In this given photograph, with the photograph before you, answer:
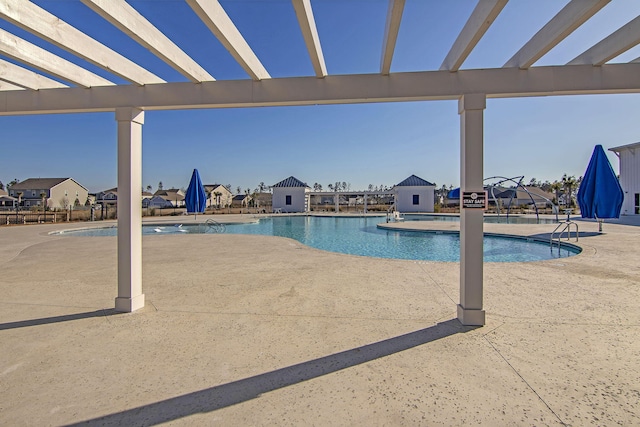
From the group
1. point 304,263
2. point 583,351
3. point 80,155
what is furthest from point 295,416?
point 80,155

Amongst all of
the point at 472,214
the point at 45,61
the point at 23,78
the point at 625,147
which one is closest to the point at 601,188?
the point at 472,214

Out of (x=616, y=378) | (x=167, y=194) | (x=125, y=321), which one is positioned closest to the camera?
(x=616, y=378)

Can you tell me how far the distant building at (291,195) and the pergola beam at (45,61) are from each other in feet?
88.8

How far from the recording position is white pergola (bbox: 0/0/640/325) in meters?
2.33

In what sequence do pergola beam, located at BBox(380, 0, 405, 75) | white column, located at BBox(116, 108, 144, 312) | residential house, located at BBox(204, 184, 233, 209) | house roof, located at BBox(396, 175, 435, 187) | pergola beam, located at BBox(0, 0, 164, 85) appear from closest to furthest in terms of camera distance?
1. pergola beam, located at BBox(380, 0, 405, 75)
2. pergola beam, located at BBox(0, 0, 164, 85)
3. white column, located at BBox(116, 108, 144, 312)
4. house roof, located at BBox(396, 175, 435, 187)
5. residential house, located at BBox(204, 184, 233, 209)

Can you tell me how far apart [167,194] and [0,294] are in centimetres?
6599

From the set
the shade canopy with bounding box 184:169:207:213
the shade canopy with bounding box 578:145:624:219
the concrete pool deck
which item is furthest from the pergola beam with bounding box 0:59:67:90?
the shade canopy with bounding box 578:145:624:219

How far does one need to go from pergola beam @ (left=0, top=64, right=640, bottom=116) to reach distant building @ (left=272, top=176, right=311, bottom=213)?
88.2 ft

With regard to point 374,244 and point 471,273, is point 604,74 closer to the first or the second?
point 471,273

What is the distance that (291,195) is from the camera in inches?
1221

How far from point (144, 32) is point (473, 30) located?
8.80 feet

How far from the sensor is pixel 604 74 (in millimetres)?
3016

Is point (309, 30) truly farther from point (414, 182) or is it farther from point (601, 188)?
point (414, 182)

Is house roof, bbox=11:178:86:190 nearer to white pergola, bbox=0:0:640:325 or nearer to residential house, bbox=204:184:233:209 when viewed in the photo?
residential house, bbox=204:184:233:209
